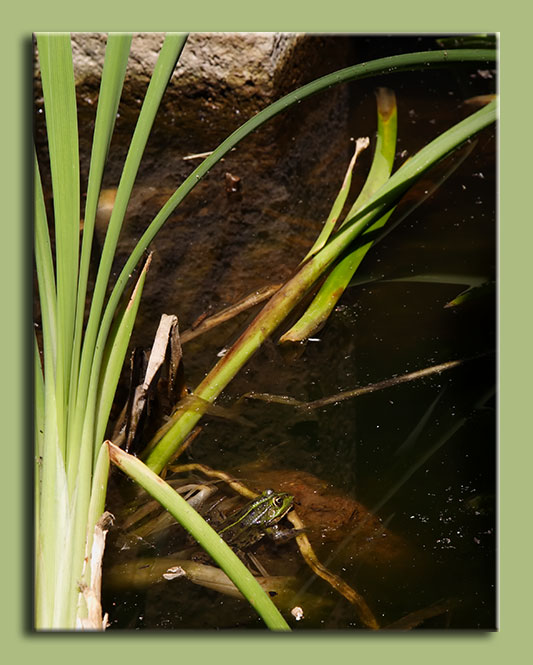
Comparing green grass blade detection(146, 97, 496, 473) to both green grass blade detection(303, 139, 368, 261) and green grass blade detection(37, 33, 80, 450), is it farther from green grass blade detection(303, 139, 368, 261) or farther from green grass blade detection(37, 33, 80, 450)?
green grass blade detection(37, 33, 80, 450)

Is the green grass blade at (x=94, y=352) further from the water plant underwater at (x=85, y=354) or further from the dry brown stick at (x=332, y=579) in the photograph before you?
the dry brown stick at (x=332, y=579)

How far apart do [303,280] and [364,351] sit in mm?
191

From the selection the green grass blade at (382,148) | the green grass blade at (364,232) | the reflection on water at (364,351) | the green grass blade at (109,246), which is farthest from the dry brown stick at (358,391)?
the green grass blade at (382,148)

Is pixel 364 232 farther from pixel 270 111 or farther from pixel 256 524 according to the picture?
pixel 256 524

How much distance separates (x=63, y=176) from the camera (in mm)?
1081

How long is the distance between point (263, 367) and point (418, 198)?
531 mm

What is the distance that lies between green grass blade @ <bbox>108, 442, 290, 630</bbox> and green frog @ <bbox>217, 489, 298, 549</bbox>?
0.34 ft

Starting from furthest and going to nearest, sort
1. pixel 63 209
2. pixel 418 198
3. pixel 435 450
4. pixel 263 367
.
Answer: pixel 418 198, pixel 263 367, pixel 435 450, pixel 63 209

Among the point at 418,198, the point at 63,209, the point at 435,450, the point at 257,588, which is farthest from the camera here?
the point at 418,198

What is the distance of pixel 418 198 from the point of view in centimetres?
161

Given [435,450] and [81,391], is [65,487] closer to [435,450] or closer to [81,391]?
[81,391]

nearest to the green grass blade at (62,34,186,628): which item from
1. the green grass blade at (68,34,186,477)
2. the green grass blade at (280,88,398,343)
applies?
the green grass blade at (68,34,186,477)

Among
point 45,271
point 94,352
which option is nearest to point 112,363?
point 94,352
